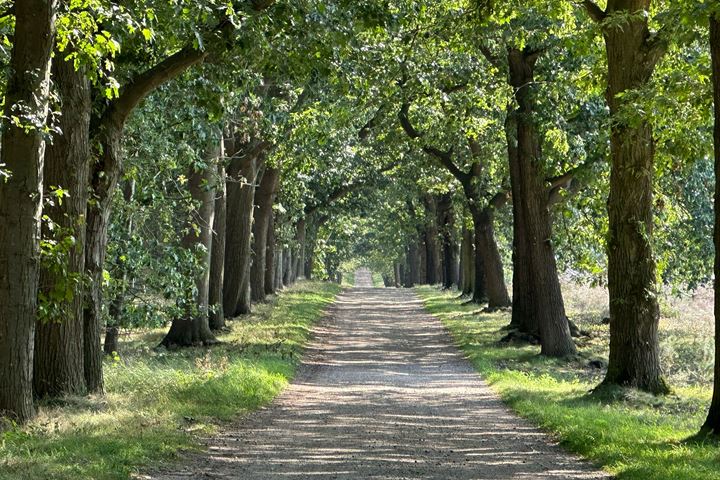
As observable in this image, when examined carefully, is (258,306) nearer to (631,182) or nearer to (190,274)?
(190,274)

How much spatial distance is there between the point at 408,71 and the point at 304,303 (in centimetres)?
2382

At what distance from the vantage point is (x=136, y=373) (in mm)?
15281

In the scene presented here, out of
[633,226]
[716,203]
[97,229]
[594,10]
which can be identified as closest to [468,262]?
[633,226]

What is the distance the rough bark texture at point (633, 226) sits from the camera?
1491cm

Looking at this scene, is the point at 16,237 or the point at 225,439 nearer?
the point at 16,237

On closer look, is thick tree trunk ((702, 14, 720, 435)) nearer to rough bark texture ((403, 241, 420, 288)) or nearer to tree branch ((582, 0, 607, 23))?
tree branch ((582, 0, 607, 23))

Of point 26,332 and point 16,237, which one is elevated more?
point 16,237

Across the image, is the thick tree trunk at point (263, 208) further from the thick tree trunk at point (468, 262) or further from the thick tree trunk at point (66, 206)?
the thick tree trunk at point (66, 206)

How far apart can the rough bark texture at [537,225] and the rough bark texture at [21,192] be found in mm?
13499

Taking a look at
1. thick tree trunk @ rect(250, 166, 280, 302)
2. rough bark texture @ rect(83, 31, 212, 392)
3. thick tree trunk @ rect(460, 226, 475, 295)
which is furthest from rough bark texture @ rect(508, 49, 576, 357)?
thick tree trunk @ rect(460, 226, 475, 295)

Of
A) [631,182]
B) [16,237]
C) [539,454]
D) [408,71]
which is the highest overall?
[408,71]

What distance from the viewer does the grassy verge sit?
905cm

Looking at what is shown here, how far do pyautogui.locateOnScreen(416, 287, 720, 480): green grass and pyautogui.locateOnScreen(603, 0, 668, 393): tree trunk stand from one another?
576 millimetres

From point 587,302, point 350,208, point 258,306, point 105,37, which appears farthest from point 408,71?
point 350,208
